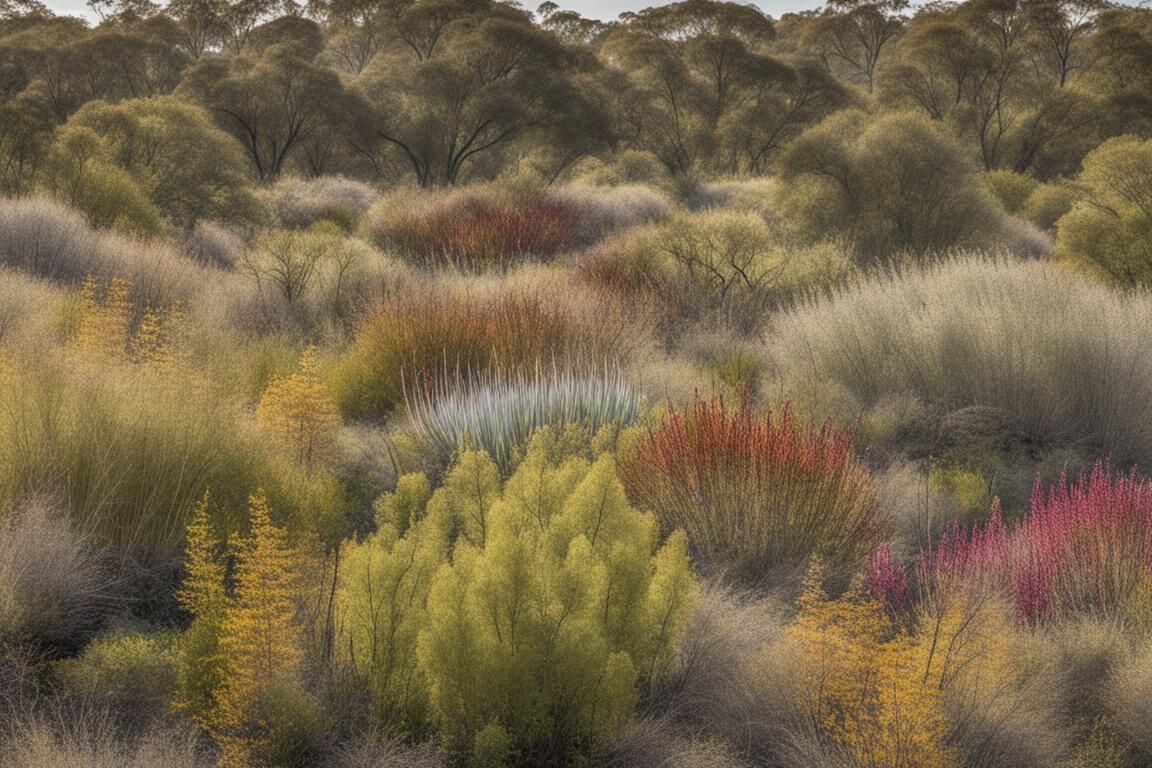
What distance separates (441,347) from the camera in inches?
302

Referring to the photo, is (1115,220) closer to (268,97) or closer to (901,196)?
(901,196)

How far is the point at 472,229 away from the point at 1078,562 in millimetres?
12242

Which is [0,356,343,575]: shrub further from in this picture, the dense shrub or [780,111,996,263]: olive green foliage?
[780,111,996,263]: olive green foliage

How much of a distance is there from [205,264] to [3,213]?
2.84 metres

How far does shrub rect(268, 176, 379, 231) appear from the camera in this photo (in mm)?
19531

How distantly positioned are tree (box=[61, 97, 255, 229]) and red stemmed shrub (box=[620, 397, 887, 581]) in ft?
44.1

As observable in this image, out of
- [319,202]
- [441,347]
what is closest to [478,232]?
[319,202]

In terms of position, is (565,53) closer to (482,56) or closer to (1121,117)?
(482,56)

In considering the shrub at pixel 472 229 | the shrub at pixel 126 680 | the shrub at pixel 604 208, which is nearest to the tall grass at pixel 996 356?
the shrub at pixel 126 680

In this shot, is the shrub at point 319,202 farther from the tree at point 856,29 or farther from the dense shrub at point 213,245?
the tree at point 856,29

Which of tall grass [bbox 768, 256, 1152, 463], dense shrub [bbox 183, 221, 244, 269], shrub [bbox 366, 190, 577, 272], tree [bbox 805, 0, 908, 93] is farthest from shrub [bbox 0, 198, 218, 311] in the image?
tree [bbox 805, 0, 908, 93]

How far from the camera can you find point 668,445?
498 cm

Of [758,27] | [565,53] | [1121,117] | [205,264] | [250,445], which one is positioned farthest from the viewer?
[758,27]

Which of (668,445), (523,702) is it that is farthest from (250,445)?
(523,702)
